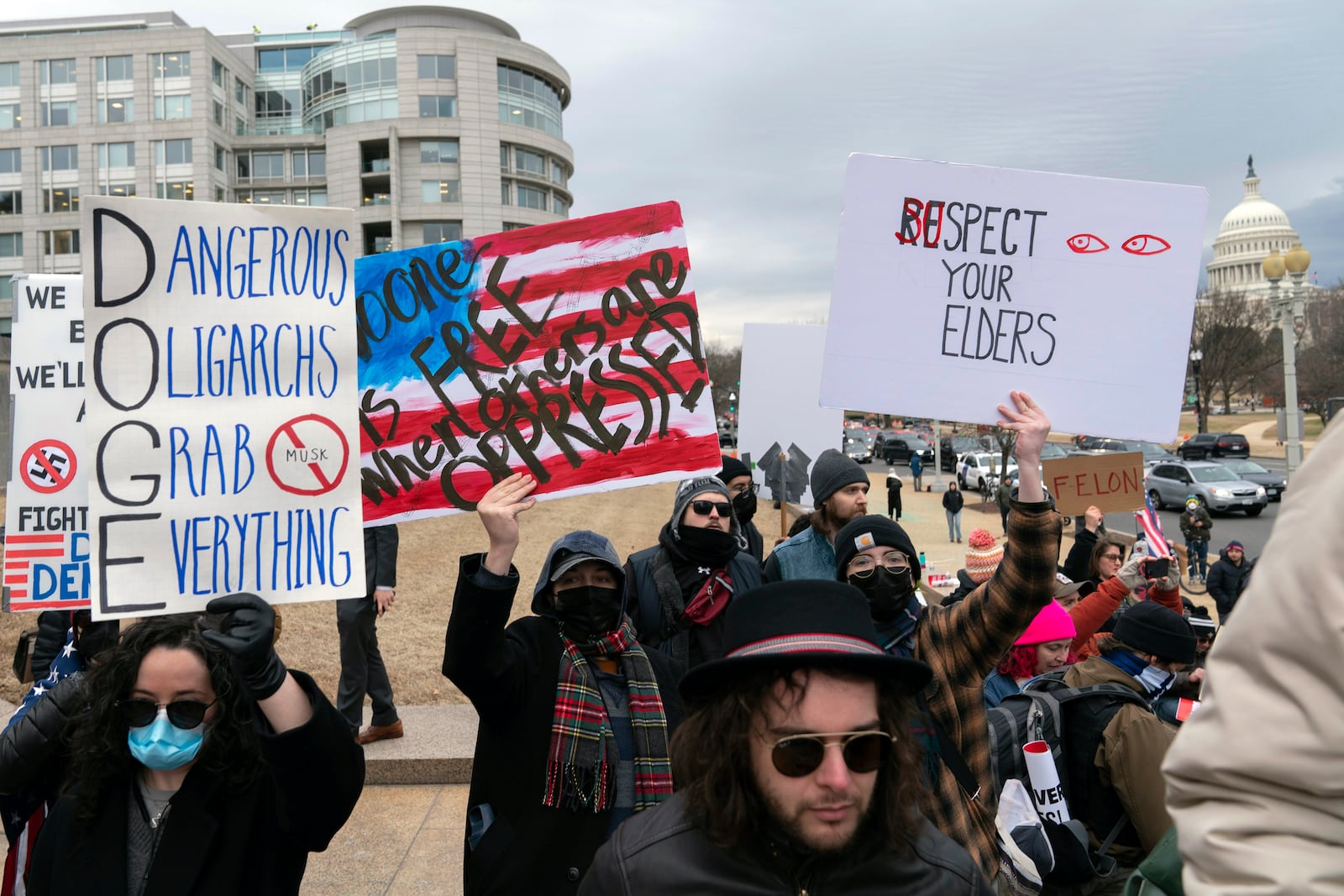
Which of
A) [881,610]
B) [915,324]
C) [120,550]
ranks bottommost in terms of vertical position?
[881,610]

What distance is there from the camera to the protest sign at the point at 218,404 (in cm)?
265

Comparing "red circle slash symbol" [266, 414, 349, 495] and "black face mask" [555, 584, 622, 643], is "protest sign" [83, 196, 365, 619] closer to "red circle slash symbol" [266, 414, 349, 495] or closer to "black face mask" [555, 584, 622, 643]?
"red circle slash symbol" [266, 414, 349, 495]

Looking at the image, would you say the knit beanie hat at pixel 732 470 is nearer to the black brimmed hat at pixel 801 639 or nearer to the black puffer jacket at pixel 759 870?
the black brimmed hat at pixel 801 639

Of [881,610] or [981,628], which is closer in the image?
[981,628]

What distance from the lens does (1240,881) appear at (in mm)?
958

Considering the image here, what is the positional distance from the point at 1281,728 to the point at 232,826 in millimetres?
2201

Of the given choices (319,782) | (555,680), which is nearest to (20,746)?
(319,782)

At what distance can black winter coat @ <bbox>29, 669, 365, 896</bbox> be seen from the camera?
7.29ft

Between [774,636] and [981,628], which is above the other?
[774,636]

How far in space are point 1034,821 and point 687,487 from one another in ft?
6.27

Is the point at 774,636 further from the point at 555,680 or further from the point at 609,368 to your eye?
the point at 609,368

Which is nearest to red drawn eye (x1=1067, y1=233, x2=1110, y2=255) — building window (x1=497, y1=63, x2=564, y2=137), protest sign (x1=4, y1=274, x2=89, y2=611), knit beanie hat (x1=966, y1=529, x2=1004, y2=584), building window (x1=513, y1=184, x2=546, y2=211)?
knit beanie hat (x1=966, y1=529, x2=1004, y2=584)

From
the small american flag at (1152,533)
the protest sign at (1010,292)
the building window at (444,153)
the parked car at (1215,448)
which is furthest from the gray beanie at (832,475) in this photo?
the building window at (444,153)

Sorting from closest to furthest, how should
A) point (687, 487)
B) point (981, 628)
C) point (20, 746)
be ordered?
point (20, 746) < point (981, 628) < point (687, 487)
